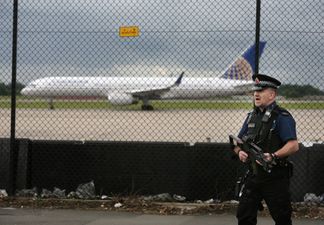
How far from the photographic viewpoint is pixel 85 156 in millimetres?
7664

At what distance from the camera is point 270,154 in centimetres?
452

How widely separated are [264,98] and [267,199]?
81 centimetres

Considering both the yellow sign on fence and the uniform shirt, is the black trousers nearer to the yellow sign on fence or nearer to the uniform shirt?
the uniform shirt

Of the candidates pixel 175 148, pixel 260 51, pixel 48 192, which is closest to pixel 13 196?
pixel 48 192

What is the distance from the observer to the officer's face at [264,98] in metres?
4.75

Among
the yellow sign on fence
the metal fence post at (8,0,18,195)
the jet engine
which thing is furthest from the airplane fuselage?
the jet engine

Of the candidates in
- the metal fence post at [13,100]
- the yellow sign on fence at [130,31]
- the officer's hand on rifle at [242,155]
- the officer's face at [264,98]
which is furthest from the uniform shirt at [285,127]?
the metal fence post at [13,100]

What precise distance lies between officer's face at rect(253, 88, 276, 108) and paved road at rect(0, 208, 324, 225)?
2.19 meters

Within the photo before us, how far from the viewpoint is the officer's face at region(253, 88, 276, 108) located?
4.75 meters

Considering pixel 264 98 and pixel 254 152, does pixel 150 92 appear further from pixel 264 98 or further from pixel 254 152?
pixel 254 152

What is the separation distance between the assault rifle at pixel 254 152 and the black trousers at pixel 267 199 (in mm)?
168

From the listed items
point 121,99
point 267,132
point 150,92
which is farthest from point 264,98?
point 150,92

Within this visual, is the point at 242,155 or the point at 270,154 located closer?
the point at 270,154

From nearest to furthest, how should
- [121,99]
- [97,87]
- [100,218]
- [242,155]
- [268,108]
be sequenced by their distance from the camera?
[242,155] < [268,108] < [100,218] < [97,87] < [121,99]
